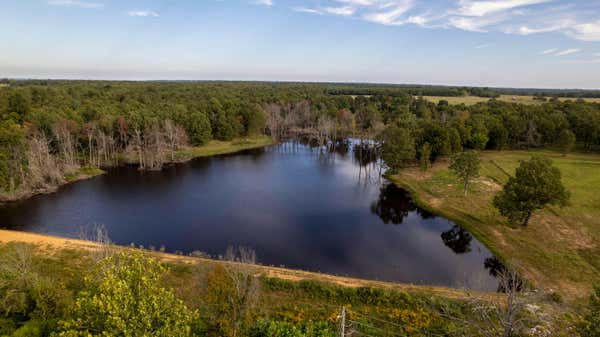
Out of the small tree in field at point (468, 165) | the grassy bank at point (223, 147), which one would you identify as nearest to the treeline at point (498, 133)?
the small tree in field at point (468, 165)

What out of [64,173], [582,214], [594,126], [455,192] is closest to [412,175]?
[455,192]

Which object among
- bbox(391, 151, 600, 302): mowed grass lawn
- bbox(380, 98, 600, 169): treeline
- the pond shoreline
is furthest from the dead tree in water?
the pond shoreline

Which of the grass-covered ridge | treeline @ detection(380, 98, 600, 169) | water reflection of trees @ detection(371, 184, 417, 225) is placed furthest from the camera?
treeline @ detection(380, 98, 600, 169)

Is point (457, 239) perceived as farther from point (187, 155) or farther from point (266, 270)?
point (187, 155)

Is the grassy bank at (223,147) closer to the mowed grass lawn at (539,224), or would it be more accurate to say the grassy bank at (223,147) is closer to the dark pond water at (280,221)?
the dark pond water at (280,221)

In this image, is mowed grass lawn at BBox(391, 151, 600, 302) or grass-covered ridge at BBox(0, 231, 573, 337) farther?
mowed grass lawn at BBox(391, 151, 600, 302)

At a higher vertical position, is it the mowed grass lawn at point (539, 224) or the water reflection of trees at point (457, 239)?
the mowed grass lawn at point (539, 224)

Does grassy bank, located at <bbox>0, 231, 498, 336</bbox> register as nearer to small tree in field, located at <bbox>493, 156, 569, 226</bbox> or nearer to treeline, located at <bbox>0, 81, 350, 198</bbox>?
small tree in field, located at <bbox>493, 156, 569, 226</bbox>
